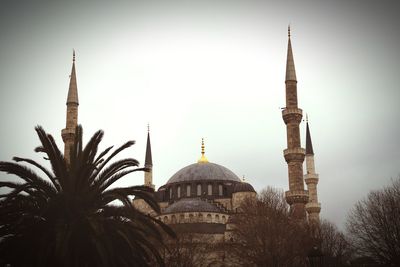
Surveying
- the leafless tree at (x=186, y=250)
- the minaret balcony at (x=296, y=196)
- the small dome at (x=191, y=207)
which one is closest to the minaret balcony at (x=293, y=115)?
the minaret balcony at (x=296, y=196)

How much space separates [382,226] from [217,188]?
96.2ft

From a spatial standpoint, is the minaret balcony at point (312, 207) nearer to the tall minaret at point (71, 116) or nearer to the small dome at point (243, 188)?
the small dome at point (243, 188)

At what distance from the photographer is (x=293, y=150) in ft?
135

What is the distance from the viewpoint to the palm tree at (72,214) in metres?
16.1

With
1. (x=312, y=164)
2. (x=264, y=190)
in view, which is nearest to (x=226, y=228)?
(x=264, y=190)

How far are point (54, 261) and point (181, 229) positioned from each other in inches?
1010

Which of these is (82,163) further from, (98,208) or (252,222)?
(252,222)

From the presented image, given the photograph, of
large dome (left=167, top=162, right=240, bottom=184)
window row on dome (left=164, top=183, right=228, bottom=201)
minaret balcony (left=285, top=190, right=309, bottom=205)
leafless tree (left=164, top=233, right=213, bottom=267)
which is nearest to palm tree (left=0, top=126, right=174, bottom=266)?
leafless tree (left=164, top=233, right=213, bottom=267)

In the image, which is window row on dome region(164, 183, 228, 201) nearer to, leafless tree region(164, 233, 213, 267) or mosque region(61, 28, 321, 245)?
mosque region(61, 28, 321, 245)

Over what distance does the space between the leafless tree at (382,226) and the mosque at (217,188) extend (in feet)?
19.4

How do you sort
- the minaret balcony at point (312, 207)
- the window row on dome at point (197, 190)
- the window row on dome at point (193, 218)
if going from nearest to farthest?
the window row on dome at point (193, 218)
the minaret balcony at point (312, 207)
the window row on dome at point (197, 190)

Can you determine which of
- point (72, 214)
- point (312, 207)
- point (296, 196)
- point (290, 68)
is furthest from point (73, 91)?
point (72, 214)

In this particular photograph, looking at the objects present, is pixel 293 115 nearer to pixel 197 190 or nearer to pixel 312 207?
pixel 312 207

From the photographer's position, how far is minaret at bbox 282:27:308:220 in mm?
40156
